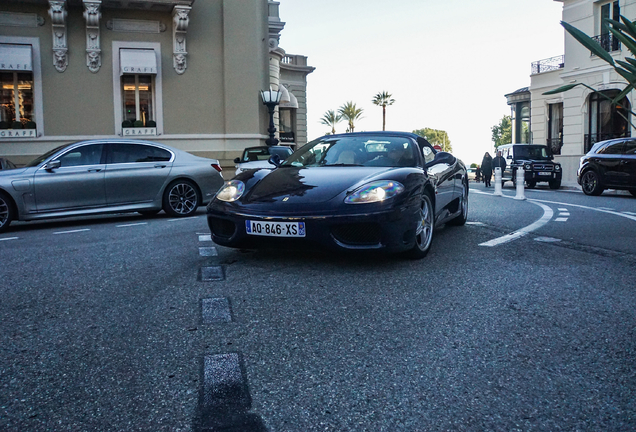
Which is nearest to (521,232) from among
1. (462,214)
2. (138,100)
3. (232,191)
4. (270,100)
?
(462,214)

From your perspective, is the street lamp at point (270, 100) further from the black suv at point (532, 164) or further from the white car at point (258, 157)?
the black suv at point (532, 164)

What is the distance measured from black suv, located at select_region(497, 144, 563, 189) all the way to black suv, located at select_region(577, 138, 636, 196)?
563 centimetres

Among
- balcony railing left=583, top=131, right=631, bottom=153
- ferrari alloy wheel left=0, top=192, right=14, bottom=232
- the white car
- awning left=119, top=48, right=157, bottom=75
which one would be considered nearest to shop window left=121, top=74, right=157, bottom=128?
awning left=119, top=48, right=157, bottom=75

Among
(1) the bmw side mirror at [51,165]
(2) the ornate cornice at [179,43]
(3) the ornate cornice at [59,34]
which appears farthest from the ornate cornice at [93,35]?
(1) the bmw side mirror at [51,165]

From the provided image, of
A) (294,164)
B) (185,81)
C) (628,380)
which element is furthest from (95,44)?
(628,380)

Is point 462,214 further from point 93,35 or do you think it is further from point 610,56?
point 93,35

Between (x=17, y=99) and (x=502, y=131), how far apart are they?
118684 millimetres

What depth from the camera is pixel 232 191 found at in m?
5.67

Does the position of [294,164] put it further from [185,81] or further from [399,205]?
[185,81]

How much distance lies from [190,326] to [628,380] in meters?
2.19

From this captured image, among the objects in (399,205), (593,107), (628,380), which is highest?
(593,107)

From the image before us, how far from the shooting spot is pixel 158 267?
5.38 m

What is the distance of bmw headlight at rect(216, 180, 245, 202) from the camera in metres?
5.57

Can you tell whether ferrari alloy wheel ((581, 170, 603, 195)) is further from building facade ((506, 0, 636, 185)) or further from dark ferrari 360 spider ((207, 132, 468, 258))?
dark ferrari 360 spider ((207, 132, 468, 258))
